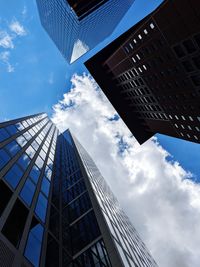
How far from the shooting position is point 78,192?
125ft

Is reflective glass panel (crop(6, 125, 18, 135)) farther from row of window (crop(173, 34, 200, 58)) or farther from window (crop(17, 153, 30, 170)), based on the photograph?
row of window (crop(173, 34, 200, 58))

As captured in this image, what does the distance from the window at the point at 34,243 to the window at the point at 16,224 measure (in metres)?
0.96

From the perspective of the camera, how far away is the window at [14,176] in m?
24.5

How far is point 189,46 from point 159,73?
13739mm

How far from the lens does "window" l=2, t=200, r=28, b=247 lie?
19.2m

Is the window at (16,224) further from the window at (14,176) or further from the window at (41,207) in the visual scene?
the window at (41,207)

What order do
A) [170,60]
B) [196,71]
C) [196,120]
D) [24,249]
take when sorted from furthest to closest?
[196,120] → [170,60] → [196,71] → [24,249]

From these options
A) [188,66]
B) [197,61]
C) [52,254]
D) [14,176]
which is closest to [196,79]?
[188,66]

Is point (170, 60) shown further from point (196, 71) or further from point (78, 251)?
point (78, 251)

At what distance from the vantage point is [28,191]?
1083 inches

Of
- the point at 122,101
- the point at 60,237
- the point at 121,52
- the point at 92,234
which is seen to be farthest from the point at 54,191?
the point at 122,101

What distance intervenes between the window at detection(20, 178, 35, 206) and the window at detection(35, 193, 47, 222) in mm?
1222

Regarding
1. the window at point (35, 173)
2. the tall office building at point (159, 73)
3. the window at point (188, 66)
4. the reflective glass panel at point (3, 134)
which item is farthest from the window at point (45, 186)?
the window at point (188, 66)

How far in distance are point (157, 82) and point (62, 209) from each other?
33.7 m
